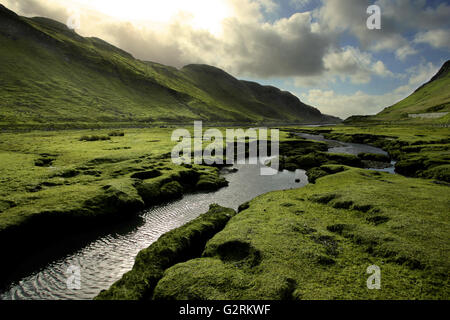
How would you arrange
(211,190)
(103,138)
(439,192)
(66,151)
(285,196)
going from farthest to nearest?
(103,138)
(66,151)
(211,190)
(285,196)
(439,192)

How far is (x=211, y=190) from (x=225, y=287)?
3481cm

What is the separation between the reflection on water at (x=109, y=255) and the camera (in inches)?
821

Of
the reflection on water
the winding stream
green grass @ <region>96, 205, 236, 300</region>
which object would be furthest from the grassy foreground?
the winding stream

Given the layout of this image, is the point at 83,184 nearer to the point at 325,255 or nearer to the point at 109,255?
the point at 109,255

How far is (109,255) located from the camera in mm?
26453

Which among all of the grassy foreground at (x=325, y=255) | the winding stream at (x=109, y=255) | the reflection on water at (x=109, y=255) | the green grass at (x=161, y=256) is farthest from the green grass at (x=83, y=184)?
the grassy foreground at (x=325, y=255)

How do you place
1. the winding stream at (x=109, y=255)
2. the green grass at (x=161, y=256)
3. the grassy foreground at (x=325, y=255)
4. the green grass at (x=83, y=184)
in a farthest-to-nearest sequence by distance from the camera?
the green grass at (x=83, y=184)
the winding stream at (x=109, y=255)
the green grass at (x=161, y=256)
the grassy foreground at (x=325, y=255)

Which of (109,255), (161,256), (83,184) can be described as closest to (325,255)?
(161,256)

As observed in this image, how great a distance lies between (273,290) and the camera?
15.1 meters

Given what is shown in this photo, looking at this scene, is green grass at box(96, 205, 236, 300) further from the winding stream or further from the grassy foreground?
the winding stream

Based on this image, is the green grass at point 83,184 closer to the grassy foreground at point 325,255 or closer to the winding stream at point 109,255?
the winding stream at point 109,255
